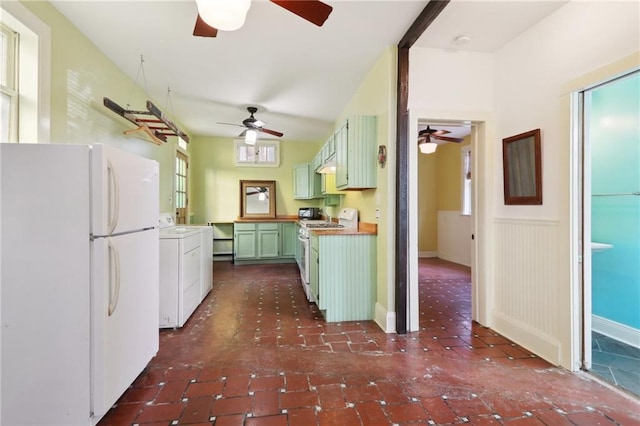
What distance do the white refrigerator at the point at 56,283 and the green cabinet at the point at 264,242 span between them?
4486mm

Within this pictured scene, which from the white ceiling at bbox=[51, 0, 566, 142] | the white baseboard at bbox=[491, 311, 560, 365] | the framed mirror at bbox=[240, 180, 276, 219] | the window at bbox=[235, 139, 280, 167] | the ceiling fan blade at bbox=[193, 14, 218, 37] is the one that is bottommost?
the white baseboard at bbox=[491, 311, 560, 365]

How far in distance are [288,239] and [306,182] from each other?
1280 mm

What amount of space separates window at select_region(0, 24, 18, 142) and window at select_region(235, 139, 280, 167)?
4560 mm

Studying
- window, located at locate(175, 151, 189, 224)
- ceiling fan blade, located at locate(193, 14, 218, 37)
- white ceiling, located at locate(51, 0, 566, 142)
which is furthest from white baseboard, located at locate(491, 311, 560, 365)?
window, located at locate(175, 151, 189, 224)

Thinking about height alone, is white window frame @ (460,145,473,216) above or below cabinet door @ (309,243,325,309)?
above

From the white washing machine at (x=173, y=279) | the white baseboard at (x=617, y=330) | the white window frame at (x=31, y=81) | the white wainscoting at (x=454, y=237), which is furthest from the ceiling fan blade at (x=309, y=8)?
the white wainscoting at (x=454, y=237)

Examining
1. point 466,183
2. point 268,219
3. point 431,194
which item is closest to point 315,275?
point 268,219

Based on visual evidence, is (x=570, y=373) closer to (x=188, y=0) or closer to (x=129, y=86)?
(x=188, y=0)

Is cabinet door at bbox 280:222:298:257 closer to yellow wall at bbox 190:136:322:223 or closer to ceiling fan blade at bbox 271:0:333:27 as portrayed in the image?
yellow wall at bbox 190:136:322:223

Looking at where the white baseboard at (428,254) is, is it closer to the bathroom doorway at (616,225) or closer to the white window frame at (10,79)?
the bathroom doorway at (616,225)

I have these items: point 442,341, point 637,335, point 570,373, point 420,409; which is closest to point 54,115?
point 420,409

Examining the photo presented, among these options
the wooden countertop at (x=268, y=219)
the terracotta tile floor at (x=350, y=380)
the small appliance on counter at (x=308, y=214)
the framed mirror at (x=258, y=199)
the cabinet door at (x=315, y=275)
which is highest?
the framed mirror at (x=258, y=199)

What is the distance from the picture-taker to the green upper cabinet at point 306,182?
6.23 meters

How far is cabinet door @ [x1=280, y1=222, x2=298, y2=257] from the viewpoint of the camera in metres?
6.30
